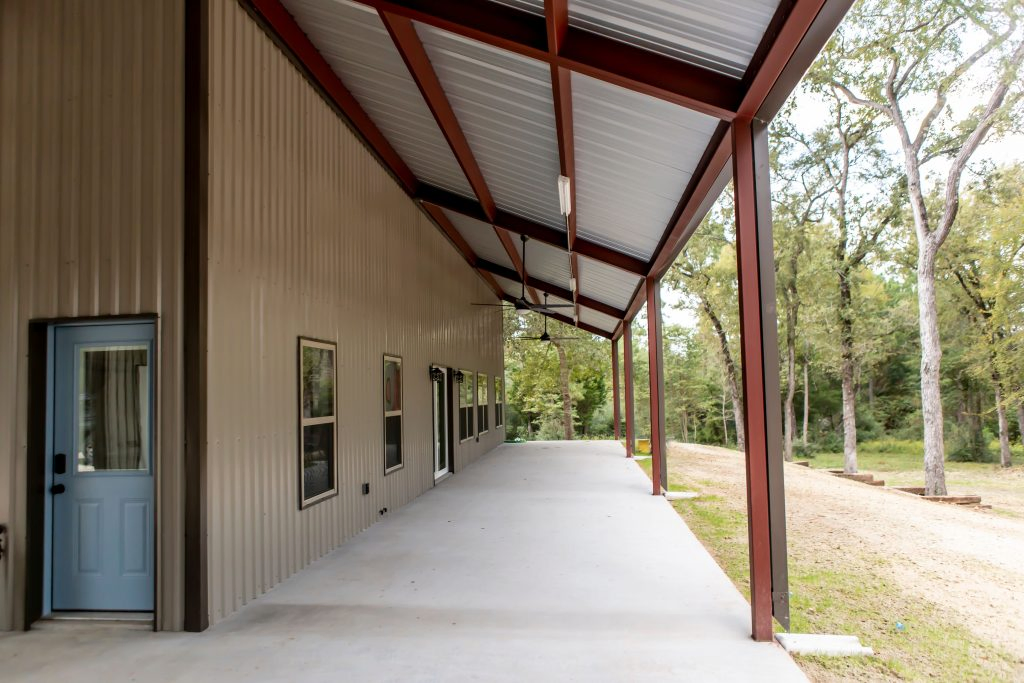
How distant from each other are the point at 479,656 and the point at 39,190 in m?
4.05

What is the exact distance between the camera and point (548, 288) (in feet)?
46.1

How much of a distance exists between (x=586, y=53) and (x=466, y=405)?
10036mm

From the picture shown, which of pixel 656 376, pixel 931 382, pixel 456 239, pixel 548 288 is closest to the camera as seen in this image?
pixel 656 376

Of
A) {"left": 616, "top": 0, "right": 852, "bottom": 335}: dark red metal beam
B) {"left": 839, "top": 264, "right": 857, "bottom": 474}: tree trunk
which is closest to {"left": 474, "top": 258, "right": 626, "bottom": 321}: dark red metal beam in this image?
{"left": 839, "top": 264, "right": 857, "bottom": 474}: tree trunk

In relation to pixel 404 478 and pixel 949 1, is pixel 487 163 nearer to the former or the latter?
pixel 404 478

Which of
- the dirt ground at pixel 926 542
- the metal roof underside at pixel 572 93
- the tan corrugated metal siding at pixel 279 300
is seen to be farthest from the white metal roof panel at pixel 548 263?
the dirt ground at pixel 926 542

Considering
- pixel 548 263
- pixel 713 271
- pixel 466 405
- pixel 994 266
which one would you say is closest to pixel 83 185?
pixel 548 263

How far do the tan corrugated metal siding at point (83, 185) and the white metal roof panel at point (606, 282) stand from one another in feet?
20.0

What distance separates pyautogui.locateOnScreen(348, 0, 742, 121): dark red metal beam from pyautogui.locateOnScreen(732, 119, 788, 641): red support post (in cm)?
29

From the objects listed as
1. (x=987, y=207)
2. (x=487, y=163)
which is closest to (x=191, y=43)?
(x=487, y=163)

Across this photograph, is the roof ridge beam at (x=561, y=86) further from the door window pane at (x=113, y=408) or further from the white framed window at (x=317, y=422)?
the door window pane at (x=113, y=408)

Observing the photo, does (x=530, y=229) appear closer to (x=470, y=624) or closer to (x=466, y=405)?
(x=466, y=405)

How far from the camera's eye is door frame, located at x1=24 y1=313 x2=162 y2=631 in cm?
368

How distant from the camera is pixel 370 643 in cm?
343
